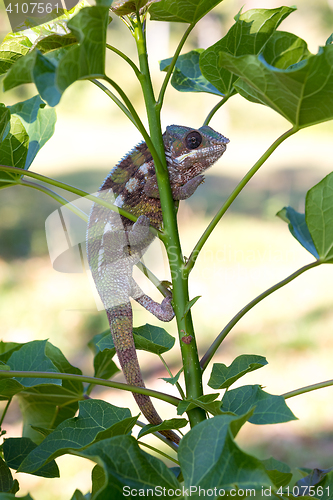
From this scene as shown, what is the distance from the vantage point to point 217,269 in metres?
3.62

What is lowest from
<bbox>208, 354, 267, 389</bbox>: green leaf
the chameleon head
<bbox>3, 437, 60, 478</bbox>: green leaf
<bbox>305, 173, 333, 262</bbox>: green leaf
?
<bbox>3, 437, 60, 478</bbox>: green leaf

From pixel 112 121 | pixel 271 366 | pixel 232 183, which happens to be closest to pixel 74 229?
pixel 271 366

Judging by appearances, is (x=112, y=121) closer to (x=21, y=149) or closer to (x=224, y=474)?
(x=21, y=149)

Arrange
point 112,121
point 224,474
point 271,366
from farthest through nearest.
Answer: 1. point 112,121
2. point 271,366
3. point 224,474

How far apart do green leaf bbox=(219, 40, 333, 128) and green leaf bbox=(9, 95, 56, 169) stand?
0.49 metres

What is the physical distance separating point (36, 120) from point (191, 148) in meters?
0.38

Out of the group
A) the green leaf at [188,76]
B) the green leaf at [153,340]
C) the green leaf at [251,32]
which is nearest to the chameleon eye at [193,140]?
the green leaf at [188,76]

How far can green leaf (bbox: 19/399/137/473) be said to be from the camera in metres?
0.69

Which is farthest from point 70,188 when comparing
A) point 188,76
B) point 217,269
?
point 217,269

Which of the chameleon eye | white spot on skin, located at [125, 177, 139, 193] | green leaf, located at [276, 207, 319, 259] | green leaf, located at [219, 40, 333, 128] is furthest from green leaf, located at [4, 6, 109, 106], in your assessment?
green leaf, located at [276, 207, 319, 259]

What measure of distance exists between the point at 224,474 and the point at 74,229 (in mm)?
552

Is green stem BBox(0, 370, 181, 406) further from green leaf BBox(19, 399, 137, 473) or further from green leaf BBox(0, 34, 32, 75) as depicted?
green leaf BBox(0, 34, 32, 75)

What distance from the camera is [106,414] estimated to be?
740 mm

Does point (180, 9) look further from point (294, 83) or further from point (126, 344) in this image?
point (126, 344)
